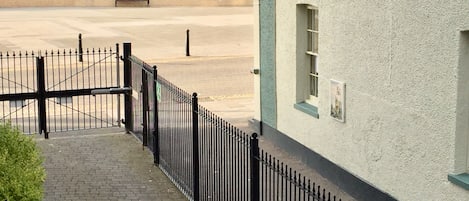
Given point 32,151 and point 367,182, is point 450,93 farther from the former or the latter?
point 32,151

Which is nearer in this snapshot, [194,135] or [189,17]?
[194,135]

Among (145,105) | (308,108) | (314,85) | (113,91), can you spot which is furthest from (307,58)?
(113,91)

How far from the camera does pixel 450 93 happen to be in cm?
935

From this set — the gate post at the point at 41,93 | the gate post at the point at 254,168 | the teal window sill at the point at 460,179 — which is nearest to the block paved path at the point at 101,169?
the gate post at the point at 41,93

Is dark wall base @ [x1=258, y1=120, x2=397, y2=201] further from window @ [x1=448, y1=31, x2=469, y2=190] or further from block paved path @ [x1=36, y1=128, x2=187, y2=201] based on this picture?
block paved path @ [x1=36, y1=128, x2=187, y2=201]

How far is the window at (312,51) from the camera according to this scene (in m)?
13.3

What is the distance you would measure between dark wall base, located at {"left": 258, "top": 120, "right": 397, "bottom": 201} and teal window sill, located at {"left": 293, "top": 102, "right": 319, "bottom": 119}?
1.86 ft

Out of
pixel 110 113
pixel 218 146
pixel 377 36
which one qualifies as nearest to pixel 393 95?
pixel 377 36

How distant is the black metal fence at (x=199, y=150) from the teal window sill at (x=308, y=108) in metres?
0.94

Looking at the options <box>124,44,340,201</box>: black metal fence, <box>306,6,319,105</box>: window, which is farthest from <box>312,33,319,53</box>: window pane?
<box>124,44,340,201</box>: black metal fence

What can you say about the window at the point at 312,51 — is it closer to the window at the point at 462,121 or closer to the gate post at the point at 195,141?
the gate post at the point at 195,141

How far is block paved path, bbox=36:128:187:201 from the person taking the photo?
12.1 meters

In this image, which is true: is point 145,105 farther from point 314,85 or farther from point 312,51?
point 312,51

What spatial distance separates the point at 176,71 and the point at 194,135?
539 inches
